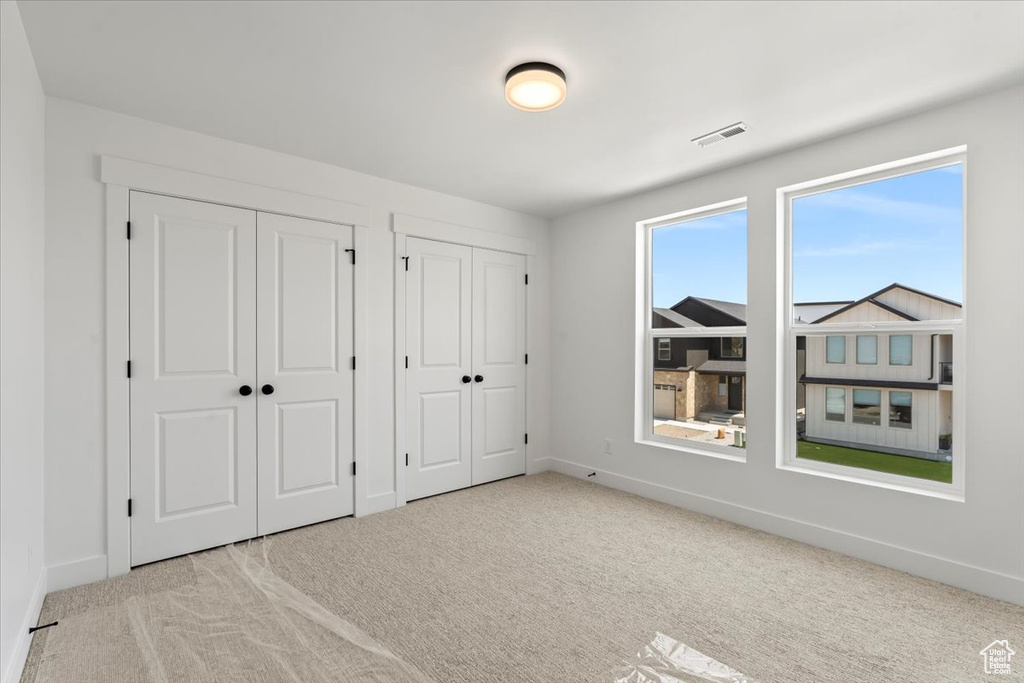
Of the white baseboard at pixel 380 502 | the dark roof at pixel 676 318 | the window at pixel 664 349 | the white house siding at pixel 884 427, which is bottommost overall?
the white baseboard at pixel 380 502

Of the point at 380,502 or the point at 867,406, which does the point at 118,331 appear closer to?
the point at 380,502

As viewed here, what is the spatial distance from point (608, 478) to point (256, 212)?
3.60 m

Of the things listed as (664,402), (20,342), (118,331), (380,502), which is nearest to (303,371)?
(118,331)

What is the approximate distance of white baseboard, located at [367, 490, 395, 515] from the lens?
379 centimetres

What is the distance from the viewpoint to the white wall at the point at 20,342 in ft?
5.91

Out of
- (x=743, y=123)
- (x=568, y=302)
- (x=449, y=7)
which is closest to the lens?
(x=449, y=7)

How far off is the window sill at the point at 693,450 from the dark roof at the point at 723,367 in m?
0.59

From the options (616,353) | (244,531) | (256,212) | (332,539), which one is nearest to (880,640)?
(616,353)

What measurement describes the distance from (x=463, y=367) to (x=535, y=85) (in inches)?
104

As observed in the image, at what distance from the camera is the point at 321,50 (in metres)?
2.23

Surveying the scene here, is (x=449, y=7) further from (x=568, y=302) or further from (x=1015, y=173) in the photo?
(x=568, y=302)

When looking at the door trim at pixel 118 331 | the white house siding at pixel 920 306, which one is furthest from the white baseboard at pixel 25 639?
the white house siding at pixel 920 306

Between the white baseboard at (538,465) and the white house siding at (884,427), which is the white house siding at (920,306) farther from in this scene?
the white baseboard at (538,465)

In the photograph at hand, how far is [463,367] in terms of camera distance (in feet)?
14.7
